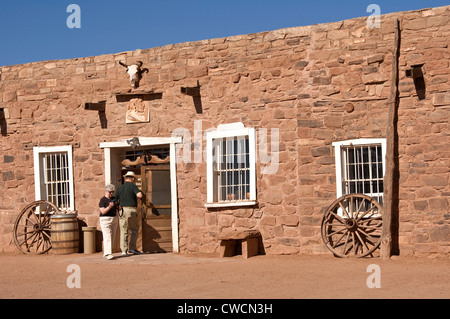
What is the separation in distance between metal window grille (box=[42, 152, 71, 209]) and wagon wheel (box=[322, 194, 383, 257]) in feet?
19.1

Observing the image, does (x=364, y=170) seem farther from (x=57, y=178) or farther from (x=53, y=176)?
(x=53, y=176)

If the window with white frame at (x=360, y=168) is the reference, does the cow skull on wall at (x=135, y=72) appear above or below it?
above

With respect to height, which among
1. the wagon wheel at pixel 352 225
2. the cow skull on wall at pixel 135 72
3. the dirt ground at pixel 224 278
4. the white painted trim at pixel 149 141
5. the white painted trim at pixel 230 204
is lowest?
the dirt ground at pixel 224 278

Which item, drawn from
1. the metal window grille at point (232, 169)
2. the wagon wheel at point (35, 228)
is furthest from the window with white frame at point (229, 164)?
the wagon wheel at point (35, 228)

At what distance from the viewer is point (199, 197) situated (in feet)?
46.6

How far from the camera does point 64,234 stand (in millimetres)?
14703

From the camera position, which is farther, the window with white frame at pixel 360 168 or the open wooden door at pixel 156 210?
the open wooden door at pixel 156 210

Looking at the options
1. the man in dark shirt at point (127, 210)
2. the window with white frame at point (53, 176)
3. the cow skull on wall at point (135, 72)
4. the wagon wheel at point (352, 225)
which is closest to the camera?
the wagon wheel at point (352, 225)

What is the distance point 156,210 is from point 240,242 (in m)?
2.12

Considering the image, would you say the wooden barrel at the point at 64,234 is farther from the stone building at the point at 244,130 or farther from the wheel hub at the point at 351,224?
the wheel hub at the point at 351,224

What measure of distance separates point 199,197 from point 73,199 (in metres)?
2.88

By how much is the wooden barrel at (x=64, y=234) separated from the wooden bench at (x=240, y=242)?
11.0 feet

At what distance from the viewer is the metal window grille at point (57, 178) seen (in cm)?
1551

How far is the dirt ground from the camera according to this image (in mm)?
8844
